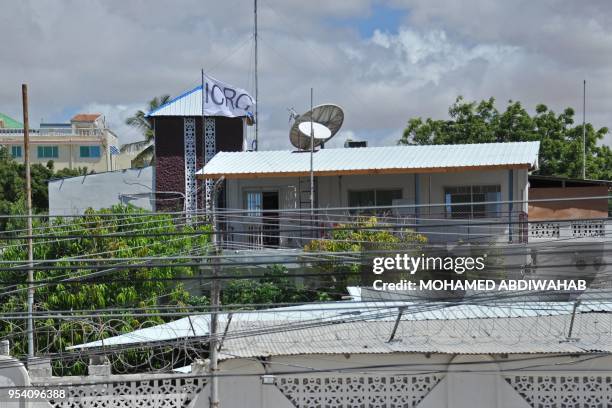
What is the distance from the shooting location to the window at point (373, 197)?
21.5 meters

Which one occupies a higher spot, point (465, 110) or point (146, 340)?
point (465, 110)

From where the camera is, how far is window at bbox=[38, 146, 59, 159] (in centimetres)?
5144

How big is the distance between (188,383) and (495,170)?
1126 cm

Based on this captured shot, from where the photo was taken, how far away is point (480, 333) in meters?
11.1

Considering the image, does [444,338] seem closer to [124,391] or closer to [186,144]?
[124,391]

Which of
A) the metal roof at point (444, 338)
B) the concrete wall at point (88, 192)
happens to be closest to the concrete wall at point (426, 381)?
the metal roof at point (444, 338)

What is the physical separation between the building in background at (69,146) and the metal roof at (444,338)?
1617 inches

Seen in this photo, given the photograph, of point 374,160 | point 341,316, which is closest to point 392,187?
point 374,160

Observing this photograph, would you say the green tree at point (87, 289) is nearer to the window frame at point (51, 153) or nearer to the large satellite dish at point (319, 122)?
the large satellite dish at point (319, 122)

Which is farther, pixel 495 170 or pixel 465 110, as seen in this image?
pixel 465 110

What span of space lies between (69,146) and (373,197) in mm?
34884

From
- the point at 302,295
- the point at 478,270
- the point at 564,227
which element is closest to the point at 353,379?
the point at 478,270

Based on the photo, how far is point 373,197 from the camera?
71.4 feet

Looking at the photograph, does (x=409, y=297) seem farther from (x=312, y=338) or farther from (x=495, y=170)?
(x=495, y=170)
